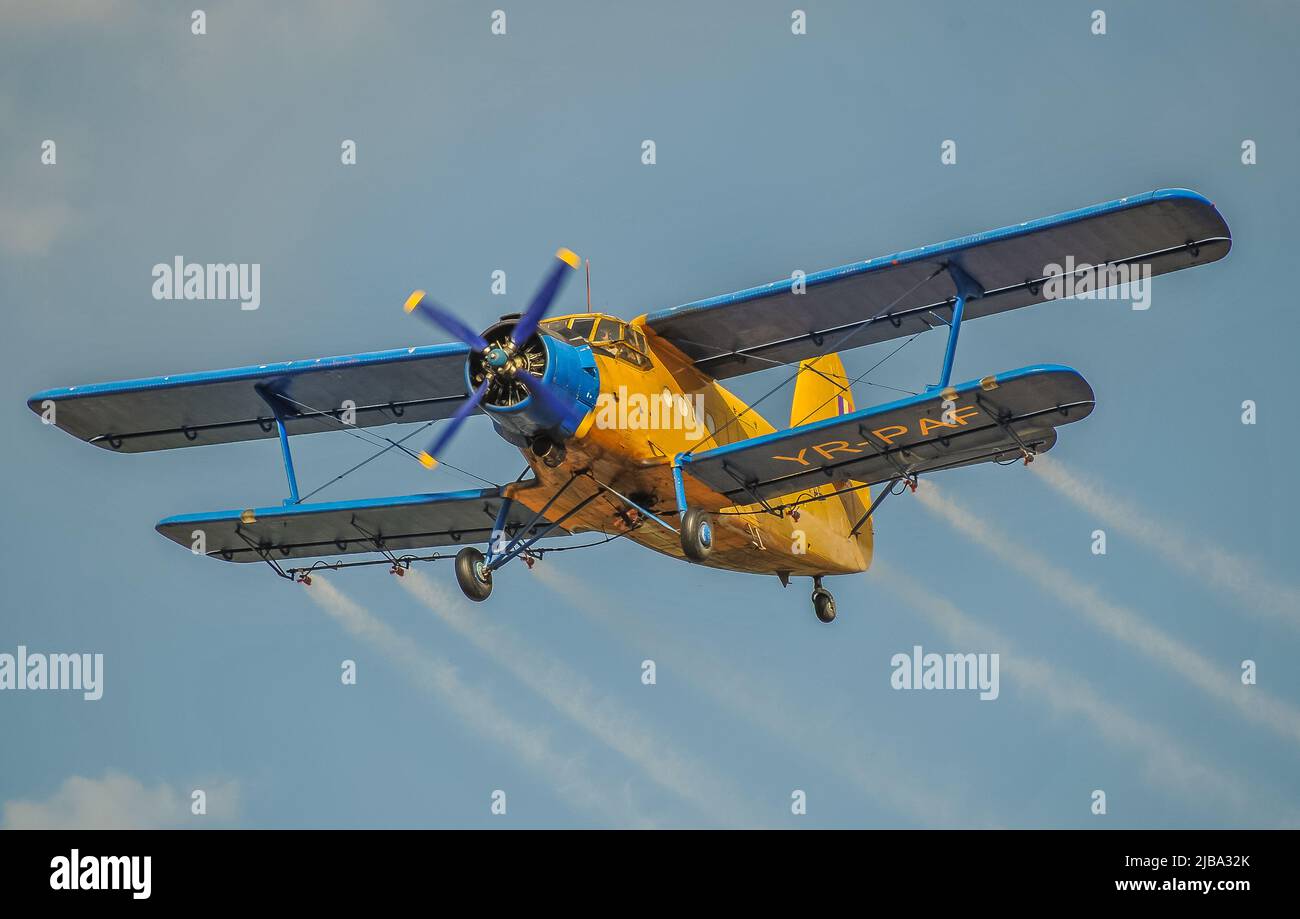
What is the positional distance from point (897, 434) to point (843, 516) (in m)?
5.25

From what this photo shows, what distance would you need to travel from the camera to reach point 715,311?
2830 centimetres

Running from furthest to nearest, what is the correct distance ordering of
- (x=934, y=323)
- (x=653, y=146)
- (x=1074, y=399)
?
(x=653, y=146) → (x=934, y=323) → (x=1074, y=399)

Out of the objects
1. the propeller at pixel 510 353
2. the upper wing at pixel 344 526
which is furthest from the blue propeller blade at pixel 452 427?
the upper wing at pixel 344 526

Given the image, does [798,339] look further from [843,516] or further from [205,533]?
[205,533]

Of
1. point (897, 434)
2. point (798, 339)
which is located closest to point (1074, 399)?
point (897, 434)

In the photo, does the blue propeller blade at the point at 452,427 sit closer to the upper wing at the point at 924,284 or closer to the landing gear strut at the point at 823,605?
the upper wing at the point at 924,284

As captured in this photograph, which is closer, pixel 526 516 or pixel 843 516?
pixel 526 516

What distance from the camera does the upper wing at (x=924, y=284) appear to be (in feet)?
85.7

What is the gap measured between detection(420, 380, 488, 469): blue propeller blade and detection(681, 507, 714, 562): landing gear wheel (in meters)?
3.12

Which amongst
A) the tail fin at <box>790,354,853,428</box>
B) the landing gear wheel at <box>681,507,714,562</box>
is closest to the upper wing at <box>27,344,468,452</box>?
the landing gear wheel at <box>681,507,714,562</box>

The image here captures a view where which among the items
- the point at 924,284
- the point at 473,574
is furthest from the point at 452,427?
the point at 924,284

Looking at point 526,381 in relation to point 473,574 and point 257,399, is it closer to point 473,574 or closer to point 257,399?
point 473,574

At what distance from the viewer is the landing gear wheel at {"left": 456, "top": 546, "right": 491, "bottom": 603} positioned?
2681 cm

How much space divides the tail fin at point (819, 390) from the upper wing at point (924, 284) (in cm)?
275
